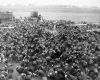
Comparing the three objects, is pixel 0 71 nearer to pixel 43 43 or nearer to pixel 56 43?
pixel 43 43

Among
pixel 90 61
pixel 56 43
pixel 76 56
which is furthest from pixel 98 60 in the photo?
pixel 56 43

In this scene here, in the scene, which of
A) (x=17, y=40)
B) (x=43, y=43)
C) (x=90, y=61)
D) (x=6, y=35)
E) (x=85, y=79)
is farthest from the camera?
(x=6, y=35)

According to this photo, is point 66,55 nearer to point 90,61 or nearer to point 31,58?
point 90,61

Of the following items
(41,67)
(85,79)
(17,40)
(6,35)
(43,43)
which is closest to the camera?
(85,79)

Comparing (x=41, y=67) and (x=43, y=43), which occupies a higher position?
(x=43, y=43)

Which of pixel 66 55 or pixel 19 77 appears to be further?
pixel 66 55

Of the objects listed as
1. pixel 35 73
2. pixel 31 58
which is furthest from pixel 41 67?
pixel 31 58

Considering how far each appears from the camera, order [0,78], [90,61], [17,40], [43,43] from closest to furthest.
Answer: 1. [0,78]
2. [90,61]
3. [43,43]
4. [17,40]

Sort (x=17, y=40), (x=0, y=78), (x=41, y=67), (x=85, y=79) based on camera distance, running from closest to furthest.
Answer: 1. (x=0, y=78)
2. (x=85, y=79)
3. (x=41, y=67)
4. (x=17, y=40)

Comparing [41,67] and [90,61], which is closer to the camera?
[41,67]

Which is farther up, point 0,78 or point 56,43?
point 56,43
